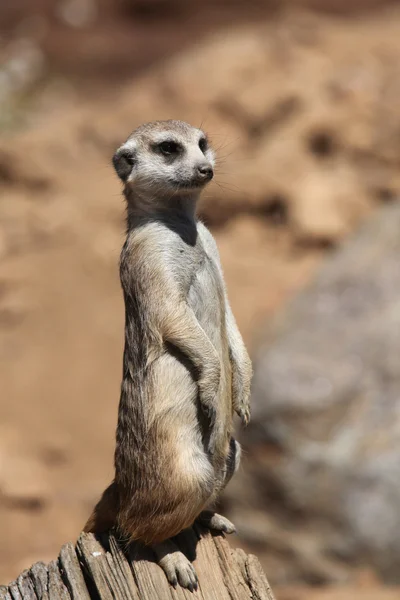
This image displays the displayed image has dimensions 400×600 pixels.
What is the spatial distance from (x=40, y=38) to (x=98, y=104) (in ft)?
15.2

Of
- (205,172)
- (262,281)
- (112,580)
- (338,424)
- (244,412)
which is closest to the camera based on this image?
(112,580)

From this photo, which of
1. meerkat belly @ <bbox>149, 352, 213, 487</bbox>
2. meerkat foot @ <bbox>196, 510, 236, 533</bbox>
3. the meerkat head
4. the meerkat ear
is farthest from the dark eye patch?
meerkat foot @ <bbox>196, 510, 236, 533</bbox>

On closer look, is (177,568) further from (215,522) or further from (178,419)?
(178,419)

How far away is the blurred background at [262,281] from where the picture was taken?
20.8 ft

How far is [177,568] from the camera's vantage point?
325cm

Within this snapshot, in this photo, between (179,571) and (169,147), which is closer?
(179,571)

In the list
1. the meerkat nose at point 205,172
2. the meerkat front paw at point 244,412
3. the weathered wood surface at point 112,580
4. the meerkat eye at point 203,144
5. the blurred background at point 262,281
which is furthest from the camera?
the blurred background at point 262,281

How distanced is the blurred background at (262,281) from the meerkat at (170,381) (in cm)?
256

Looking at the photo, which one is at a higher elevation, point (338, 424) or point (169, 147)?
point (338, 424)

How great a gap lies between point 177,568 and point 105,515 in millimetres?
370

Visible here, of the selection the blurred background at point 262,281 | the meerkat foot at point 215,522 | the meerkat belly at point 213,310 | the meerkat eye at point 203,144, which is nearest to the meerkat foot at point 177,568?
the meerkat foot at point 215,522

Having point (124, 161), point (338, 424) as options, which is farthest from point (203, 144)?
point (338, 424)

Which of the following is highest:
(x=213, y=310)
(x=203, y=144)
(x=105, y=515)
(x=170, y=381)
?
(x=203, y=144)

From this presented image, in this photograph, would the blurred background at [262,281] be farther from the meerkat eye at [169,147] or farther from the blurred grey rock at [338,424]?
the meerkat eye at [169,147]
